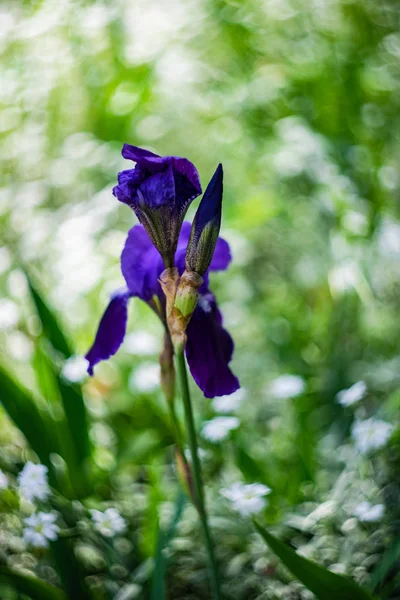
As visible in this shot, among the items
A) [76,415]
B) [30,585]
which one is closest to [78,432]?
[76,415]

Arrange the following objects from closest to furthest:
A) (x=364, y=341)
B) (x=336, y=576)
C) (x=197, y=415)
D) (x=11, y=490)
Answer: (x=336, y=576), (x=11, y=490), (x=197, y=415), (x=364, y=341)

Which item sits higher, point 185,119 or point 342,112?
point 185,119

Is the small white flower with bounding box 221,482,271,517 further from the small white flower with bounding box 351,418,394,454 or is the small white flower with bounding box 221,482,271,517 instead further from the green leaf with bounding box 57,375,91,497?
the green leaf with bounding box 57,375,91,497

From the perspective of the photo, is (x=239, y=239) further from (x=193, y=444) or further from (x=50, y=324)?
(x=193, y=444)

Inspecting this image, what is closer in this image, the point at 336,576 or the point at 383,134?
the point at 336,576

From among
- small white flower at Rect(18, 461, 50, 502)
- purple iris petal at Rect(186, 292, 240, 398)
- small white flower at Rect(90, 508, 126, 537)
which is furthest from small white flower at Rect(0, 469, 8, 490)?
purple iris petal at Rect(186, 292, 240, 398)

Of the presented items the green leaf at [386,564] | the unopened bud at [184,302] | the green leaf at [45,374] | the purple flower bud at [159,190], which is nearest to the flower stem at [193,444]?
the unopened bud at [184,302]

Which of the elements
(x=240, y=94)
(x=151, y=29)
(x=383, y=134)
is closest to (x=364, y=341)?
(x=383, y=134)

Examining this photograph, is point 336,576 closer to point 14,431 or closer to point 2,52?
point 14,431
